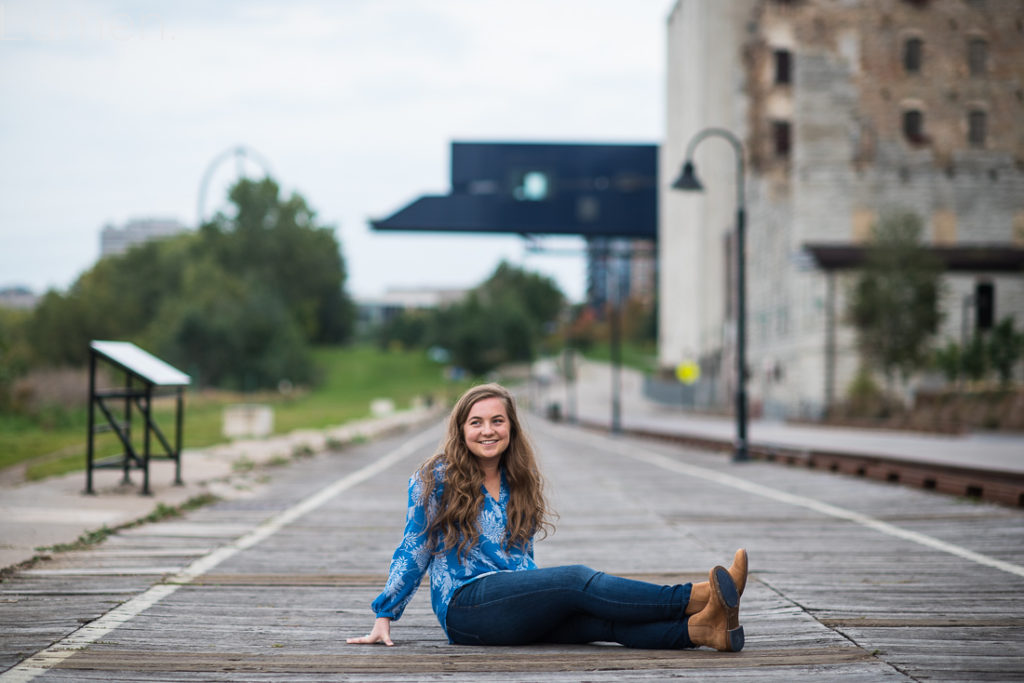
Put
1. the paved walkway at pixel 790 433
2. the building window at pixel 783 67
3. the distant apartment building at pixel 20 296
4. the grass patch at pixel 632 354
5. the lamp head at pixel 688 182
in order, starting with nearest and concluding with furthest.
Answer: the paved walkway at pixel 790 433, the lamp head at pixel 688 182, the building window at pixel 783 67, the distant apartment building at pixel 20 296, the grass patch at pixel 632 354

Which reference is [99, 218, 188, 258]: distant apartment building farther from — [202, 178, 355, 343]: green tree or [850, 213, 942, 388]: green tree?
[850, 213, 942, 388]: green tree

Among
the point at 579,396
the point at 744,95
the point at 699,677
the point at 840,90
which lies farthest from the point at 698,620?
the point at 579,396

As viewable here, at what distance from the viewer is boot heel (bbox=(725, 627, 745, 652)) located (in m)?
4.67

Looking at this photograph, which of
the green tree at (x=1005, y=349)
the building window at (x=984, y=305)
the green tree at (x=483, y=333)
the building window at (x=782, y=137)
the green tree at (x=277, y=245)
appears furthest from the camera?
the green tree at (x=483, y=333)

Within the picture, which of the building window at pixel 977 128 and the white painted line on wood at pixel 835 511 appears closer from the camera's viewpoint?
the white painted line on wood at pixel 835 511

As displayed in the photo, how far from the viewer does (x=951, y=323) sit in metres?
49.0

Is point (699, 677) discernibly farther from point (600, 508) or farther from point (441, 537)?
point (600, 508)

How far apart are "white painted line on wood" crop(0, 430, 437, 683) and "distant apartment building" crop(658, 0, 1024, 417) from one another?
41484mm

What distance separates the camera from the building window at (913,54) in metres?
55.2

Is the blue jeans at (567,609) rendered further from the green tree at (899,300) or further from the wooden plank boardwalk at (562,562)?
the green tree at (899,300)

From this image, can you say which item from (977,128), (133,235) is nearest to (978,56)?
(977,128)

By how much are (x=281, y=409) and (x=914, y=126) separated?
128ft

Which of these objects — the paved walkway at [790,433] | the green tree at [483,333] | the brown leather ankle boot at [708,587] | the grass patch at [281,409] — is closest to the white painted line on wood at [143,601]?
the brown leather ankle boot at [708,587]

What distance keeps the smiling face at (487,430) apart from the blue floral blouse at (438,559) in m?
0.17
